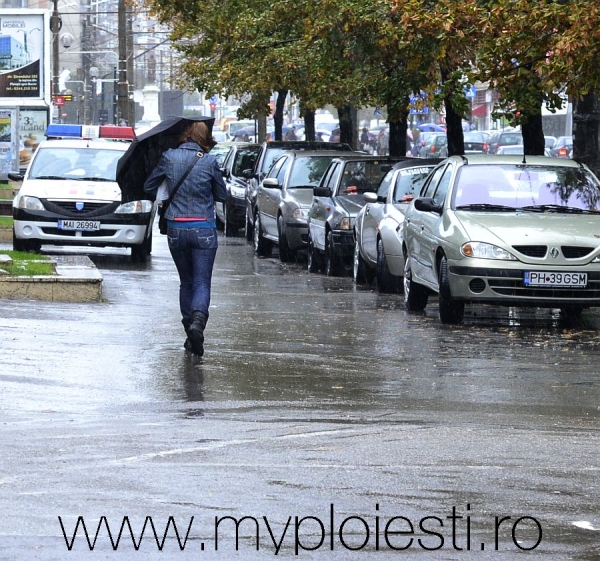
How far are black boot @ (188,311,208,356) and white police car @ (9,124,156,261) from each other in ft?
34.8

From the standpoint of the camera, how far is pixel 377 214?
61.3 feet

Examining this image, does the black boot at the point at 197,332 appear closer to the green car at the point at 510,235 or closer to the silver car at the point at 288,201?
the green car at the point at 510,235

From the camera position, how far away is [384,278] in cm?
1802

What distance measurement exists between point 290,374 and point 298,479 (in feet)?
12.1

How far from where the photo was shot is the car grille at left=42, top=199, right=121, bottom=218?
2152 centimetres

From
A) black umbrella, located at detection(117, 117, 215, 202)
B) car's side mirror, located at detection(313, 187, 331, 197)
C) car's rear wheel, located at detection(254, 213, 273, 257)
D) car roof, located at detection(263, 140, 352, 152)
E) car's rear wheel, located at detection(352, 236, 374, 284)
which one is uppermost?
black umbrella, located at detection(117, 117, 215, 202)

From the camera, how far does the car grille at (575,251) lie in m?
13.8

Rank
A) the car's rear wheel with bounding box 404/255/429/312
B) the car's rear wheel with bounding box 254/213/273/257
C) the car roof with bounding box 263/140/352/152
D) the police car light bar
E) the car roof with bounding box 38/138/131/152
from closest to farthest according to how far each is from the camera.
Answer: the car's rear wheel with bounding box 404/255/429/312 → the car roof with bounding box 38/138/131/152 → the car's rear wheel with bounding box 254/213/273/257 → the police car light bar → the car roof with bounding box 263/140/352/152

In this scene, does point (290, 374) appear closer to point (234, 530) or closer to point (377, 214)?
point (234, 530)

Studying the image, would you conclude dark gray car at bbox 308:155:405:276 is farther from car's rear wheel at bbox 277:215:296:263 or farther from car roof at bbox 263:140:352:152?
car roof at bbox 263:140:352:152

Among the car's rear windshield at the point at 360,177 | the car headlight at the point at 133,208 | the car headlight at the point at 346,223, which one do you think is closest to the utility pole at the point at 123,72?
the car headlight at the point at 133,208

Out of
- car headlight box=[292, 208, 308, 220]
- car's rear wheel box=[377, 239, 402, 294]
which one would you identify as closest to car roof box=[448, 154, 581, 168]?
car's rear wheel box=[377, 239, 402, 294]

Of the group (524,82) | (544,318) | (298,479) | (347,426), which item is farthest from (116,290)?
(298,479)

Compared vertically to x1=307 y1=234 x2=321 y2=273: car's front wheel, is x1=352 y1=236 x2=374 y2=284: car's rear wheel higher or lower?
higher
